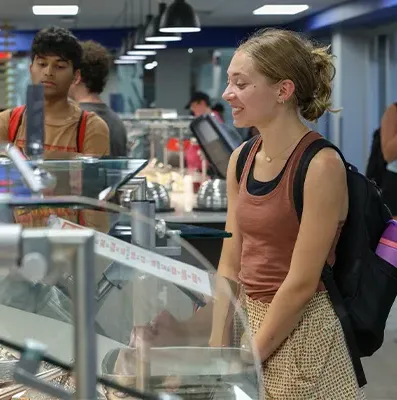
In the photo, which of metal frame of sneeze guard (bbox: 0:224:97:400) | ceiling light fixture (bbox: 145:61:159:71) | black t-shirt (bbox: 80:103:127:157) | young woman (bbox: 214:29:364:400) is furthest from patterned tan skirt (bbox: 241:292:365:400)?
ceiling light fixture (bbox: 145:61:159:71)

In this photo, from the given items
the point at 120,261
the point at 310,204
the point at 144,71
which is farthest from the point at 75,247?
the point at 144,71

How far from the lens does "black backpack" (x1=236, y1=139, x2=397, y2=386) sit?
7.41 feet

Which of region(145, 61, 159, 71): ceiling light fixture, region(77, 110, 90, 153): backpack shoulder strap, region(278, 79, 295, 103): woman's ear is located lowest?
region(77, 110, 90, 153): backpack shoulder strap

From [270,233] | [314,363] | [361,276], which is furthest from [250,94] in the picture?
[314,363]

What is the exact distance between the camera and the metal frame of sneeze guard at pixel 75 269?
0.99m

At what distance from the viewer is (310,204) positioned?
7.14ft

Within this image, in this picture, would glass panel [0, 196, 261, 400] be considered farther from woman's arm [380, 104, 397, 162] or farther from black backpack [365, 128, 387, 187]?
black backpack [365, 128, 387, 187]

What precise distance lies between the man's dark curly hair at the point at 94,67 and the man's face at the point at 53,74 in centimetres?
138

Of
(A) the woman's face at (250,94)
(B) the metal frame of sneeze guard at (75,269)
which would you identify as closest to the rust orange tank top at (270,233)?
(A) the woman's face at (250,94)

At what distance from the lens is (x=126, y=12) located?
16.6 metres

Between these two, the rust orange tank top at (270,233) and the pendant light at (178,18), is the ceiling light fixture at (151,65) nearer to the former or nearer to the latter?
the pendant light at (178,18)

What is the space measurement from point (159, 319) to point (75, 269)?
699mm

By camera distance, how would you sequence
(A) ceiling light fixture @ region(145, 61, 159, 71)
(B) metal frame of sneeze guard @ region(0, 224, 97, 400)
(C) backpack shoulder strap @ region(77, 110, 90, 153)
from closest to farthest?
(B) metal frame of sneeze guard @ region(0, 224, 97, 400) → (C) backpack shoulder strap @ region(77, 110, 90, 153) → (A) ceiling light fixture @ region(145, 61, 159, 71)

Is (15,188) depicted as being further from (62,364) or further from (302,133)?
(302,133)
